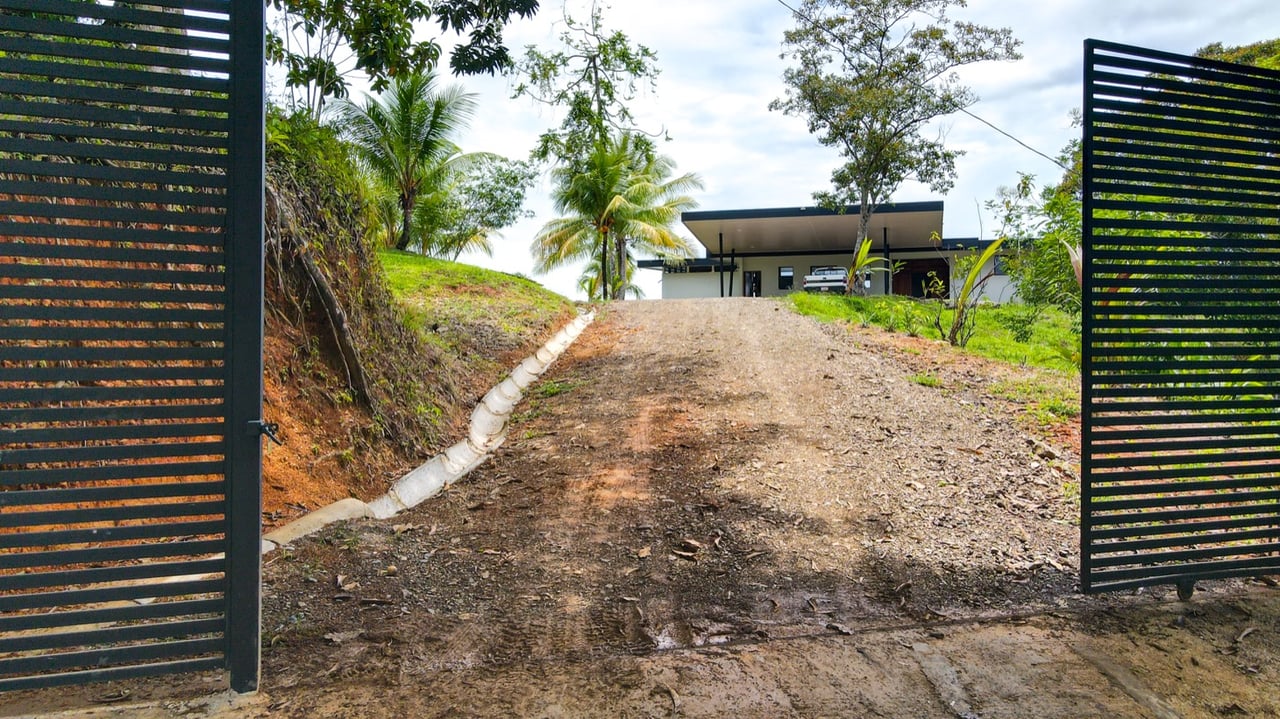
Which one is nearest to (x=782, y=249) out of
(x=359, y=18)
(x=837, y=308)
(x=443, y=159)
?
(x=443, y=159)

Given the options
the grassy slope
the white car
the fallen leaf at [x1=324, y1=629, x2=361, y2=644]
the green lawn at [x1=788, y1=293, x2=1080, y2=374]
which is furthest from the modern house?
the fallen leaf at [x1=324, y1=629, x2=361, y2=644]

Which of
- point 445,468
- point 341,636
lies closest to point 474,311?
point 445,468

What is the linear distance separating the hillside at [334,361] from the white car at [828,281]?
19.0 m

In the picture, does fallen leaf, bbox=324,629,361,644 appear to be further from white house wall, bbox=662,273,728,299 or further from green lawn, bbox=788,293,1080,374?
white house wall, bbox=662,273,728,299

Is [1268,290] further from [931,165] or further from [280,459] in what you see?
[931,165]

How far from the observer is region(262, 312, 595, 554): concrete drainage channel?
4.82m

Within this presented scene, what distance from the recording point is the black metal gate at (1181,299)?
3.93 metres

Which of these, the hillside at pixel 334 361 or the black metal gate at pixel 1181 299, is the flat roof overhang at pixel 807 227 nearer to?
the hillside at pixel 334 361

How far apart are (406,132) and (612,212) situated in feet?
25.1

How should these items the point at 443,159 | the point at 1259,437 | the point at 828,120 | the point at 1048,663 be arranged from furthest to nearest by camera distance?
the point at 443,159, the point at 828,120, the point at 1259,437, the point at 1048,663

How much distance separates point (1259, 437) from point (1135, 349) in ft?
3.57

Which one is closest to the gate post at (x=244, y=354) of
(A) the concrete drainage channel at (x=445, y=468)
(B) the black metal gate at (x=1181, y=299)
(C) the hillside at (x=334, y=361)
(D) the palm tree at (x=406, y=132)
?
(A) the concrete drainage channel at (x=445, y=468)

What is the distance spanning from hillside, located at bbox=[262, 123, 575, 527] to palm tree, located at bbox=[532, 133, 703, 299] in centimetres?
1781

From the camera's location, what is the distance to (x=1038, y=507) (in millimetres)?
5438
